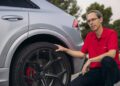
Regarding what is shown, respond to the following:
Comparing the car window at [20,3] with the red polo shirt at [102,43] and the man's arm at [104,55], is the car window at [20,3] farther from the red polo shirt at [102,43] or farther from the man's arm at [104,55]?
the man's arm at [104,55]

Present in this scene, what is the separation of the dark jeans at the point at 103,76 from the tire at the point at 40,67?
0.84 metres

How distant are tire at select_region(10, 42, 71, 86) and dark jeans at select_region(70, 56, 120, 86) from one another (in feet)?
2.75

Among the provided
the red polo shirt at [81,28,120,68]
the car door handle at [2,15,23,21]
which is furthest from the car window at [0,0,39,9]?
the red polo shirt at [81,28,120,68]

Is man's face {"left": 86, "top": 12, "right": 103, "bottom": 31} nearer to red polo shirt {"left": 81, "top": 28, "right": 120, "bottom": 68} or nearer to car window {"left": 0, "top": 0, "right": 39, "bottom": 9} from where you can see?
red polo shirt {"left": 81, "top": 28, "right": 120, "bottom": 68}

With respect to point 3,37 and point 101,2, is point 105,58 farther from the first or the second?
point 101,2

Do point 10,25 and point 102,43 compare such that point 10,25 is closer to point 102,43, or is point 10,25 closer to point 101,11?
point 102,43

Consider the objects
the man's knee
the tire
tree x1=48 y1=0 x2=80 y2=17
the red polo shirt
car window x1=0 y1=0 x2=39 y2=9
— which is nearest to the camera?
the man's knee

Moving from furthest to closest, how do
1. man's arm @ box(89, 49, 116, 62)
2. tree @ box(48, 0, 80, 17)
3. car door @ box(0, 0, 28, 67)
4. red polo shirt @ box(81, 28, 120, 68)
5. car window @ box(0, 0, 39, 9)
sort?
1. tree @ box(48, 0, 80, 17)
2. car window @ box(0, 0, 39, 9)
3. car door @ box(0, 0, 28, 67)
4. red polo shirt @ box(81, 28, 120, 68)
5. man's arm @ box(89, 49, 116, 62)

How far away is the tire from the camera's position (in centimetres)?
653

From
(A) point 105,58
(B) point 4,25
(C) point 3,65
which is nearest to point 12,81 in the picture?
(C) point 3,65

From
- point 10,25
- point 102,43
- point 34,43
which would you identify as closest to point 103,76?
point 102,43

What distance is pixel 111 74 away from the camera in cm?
560

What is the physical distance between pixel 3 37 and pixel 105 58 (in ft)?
4.80

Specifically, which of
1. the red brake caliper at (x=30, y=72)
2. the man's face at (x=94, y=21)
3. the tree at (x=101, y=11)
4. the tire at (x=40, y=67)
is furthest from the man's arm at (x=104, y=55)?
the tree at (x=101, y=11)
